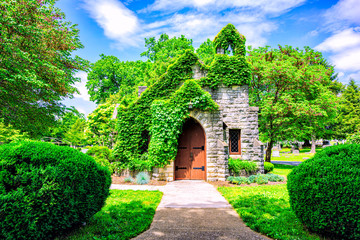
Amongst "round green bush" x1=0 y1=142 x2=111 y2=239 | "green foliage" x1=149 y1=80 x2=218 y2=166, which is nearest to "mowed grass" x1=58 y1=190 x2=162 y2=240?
"round green bush" x1=0 y1=142 x2=111 y2=239

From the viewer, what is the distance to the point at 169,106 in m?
9.45

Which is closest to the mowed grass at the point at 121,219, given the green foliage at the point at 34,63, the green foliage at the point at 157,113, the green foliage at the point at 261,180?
the green foliage at the point at 157,113

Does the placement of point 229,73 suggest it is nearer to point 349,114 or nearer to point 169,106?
point 169,106

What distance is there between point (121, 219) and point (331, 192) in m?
3.98

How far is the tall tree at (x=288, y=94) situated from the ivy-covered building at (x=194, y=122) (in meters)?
5.33

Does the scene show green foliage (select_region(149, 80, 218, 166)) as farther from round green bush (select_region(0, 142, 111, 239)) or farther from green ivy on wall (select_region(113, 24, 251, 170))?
round green bush (select_region(0, 142, 111, 239))

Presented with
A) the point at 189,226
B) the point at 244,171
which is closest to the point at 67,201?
the point at 189,226

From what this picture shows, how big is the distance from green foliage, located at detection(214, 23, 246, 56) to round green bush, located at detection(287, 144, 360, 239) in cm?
931

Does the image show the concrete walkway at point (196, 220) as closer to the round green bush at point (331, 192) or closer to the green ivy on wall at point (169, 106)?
the round green bush at point (331, 192)

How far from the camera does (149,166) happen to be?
931 cm

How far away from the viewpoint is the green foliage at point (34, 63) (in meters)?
7.44

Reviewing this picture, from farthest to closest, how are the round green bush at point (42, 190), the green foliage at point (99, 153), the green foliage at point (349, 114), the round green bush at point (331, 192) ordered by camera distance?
the green foliage at point (349, 114), the green foliage at point (99, 153), the round green bush at point (331, 192), the round green bush at point (42, 190)

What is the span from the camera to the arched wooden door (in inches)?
389

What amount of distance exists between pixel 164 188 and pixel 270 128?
12333mm
